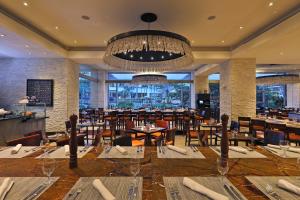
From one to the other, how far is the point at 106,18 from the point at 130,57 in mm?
2254

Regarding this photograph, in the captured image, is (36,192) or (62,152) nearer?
(36,192)

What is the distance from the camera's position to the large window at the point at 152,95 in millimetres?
15789

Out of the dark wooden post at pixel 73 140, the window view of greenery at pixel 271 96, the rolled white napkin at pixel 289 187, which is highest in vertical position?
the window view of greenery at pixel 271 96

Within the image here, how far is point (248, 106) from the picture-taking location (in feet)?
29.0

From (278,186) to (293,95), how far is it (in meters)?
18.0

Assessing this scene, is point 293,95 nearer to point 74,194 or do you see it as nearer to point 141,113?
point 141,113

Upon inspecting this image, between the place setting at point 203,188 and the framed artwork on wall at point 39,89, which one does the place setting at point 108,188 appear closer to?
the place setting at point 203,188

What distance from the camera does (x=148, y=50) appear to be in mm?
3473

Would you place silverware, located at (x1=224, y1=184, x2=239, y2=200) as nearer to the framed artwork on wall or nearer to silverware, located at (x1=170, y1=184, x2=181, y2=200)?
silverware, located at (x1=170, y1=184, x2=181, y2=200)

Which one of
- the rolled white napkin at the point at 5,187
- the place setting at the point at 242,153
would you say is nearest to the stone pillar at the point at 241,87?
the place setting at the point at 242,153

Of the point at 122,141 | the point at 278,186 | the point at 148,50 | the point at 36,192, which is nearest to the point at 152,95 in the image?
the point at 148,50

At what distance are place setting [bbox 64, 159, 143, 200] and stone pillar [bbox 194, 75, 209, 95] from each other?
1394cm

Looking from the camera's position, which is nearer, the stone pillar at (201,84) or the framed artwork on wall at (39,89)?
the framed artwork on wall at (39,89)

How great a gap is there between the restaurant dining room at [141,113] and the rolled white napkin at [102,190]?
3 cm
